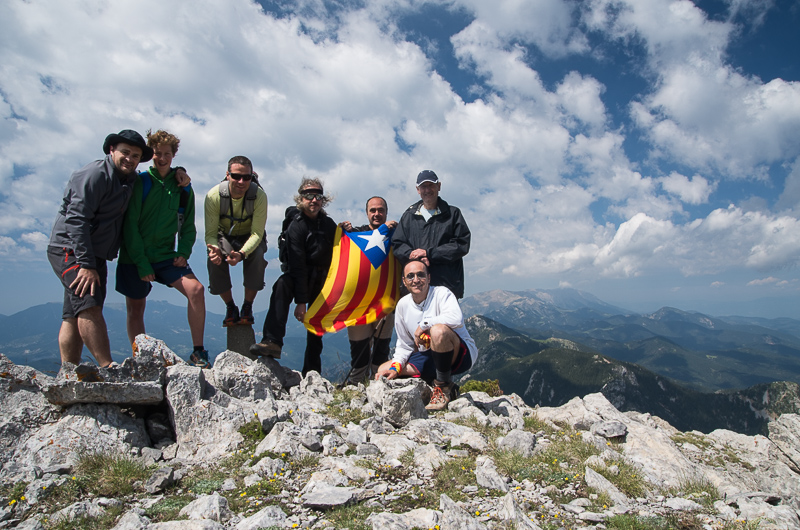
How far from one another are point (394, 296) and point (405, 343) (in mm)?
2350

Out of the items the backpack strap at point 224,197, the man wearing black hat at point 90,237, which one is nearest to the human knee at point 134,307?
the man wearing black hat at point 90,237

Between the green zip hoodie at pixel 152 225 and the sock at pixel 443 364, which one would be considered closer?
the green zip hoodie at pixel 152 225

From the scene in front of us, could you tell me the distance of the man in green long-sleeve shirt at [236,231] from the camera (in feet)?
28.5

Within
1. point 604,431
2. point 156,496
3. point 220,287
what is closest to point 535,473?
point 604,431

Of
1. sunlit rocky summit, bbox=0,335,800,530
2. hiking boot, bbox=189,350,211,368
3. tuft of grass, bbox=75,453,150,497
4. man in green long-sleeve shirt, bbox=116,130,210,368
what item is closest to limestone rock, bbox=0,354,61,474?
sunlit rocky summit, bbox=0,335,800,530

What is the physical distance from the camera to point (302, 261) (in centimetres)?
962

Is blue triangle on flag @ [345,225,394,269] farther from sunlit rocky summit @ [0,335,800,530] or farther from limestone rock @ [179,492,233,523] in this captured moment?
limestone rock @ [179,492,233,523]

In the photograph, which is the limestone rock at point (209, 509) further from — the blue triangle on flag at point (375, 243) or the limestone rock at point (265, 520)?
the blue triangle on flag at point (375, 243)

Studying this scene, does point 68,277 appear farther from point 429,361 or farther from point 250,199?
point 429,361

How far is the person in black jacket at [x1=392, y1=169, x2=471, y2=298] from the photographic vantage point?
971cm

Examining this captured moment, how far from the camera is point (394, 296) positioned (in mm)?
10820

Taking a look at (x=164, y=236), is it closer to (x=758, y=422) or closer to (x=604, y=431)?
(x=604, y=431)

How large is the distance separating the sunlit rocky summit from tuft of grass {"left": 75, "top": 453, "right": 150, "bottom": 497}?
88 mm

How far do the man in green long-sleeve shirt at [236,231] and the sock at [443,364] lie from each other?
432cm
